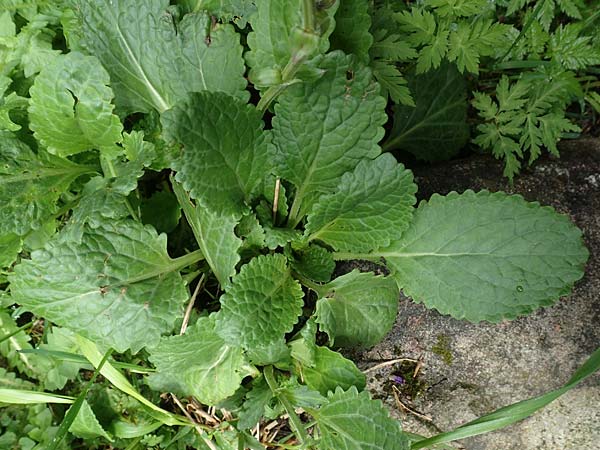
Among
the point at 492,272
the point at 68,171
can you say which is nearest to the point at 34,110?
the point at 68,171

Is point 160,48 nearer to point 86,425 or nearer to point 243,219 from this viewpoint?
point 243,219

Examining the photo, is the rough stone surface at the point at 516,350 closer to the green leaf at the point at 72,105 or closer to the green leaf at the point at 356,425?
the green leaf at the point at 356,425

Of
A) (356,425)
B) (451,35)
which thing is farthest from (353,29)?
(356,425)

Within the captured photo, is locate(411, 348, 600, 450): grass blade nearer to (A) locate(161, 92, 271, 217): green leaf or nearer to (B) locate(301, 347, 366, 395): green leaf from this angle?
(B) locate(301, 347, 366, 395): green leaf

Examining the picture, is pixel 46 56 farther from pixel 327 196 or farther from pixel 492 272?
pixel 492 272

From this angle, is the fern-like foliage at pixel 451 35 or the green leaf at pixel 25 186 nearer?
the green leaf at pixel 25 186

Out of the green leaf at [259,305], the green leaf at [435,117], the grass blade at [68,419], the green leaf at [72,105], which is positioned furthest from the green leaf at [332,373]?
the green leaf at [72,105]

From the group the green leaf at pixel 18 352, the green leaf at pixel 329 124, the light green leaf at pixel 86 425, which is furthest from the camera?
the green leaf at pixel 18 352
